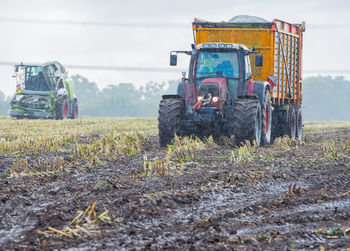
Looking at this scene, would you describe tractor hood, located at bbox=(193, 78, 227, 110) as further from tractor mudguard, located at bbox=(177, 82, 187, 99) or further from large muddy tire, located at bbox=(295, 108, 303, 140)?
large muddy tire, located at bbox=(295, 108, 303, 140)

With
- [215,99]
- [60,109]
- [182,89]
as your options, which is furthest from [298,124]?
[60,109]

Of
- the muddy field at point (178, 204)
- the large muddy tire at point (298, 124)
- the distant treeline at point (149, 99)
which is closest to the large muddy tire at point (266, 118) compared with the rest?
the muddy field at point (178, 204)

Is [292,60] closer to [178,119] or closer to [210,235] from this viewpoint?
[178,119]

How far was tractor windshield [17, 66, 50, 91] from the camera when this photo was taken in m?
28.8

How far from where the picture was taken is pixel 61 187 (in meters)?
6.79

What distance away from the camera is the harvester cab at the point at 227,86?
12.4m

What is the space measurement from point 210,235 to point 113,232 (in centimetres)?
77

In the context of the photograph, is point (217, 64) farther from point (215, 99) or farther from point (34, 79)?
point (34, 79)

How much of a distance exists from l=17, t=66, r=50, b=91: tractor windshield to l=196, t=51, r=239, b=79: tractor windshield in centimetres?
1703

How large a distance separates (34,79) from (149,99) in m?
75.4

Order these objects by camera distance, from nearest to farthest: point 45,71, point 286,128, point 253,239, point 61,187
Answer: point 253,239 → point 61,187 → point 286,128 → point 45,71

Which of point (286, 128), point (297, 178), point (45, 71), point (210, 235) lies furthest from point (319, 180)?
point (45, 71)

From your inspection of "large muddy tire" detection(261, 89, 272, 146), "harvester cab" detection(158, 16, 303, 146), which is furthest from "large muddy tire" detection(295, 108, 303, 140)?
"large muddy tire" detection(261, 89, 272, 146)

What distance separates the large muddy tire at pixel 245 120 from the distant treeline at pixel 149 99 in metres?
70.7
